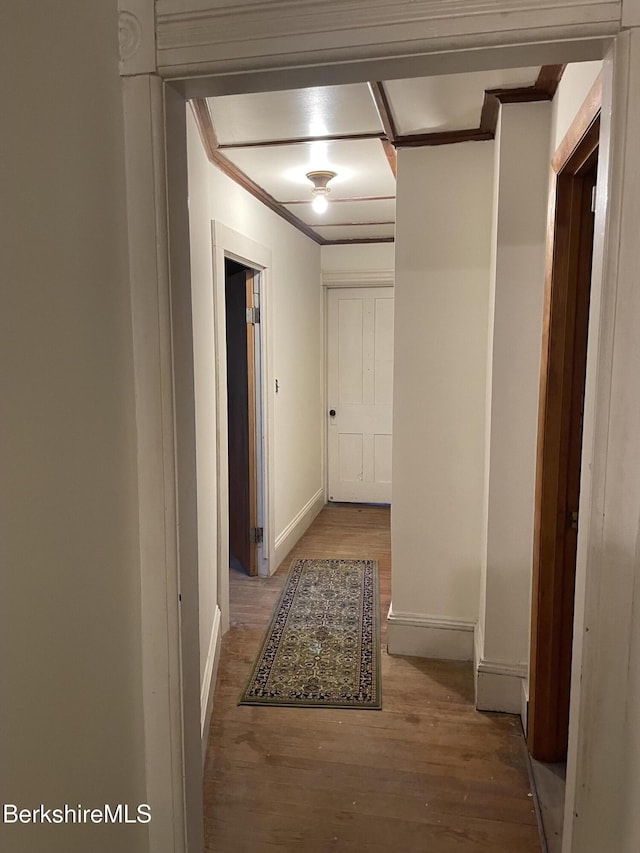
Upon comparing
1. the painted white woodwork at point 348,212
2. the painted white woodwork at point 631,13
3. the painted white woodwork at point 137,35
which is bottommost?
the painted white woodwork at point 631,13

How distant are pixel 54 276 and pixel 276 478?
3.01 m

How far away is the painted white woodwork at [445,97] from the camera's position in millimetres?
1998

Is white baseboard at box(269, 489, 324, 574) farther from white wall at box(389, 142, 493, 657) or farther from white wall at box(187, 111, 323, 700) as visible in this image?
white wall at box(389, 142, 493, 657)

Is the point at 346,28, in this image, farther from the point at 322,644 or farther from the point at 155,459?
the point at 322,644

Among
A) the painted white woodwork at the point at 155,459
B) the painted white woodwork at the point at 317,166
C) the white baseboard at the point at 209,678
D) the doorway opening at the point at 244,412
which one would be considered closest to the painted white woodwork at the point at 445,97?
the painted white woodwork at the point at 317,166

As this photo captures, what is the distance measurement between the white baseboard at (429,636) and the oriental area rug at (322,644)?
0.47 feet

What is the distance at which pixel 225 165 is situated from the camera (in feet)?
9.39

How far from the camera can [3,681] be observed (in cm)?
102

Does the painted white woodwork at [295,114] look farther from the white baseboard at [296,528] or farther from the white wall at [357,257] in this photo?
the white wall at [357,257]

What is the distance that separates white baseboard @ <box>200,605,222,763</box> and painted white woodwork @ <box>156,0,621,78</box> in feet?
6.39

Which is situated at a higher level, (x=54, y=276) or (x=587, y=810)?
(x=54, y=276)

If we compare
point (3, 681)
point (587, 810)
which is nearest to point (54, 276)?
point (3, 681)

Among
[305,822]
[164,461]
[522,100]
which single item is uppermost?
[522,100]

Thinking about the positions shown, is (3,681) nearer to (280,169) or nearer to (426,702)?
(426,702)
